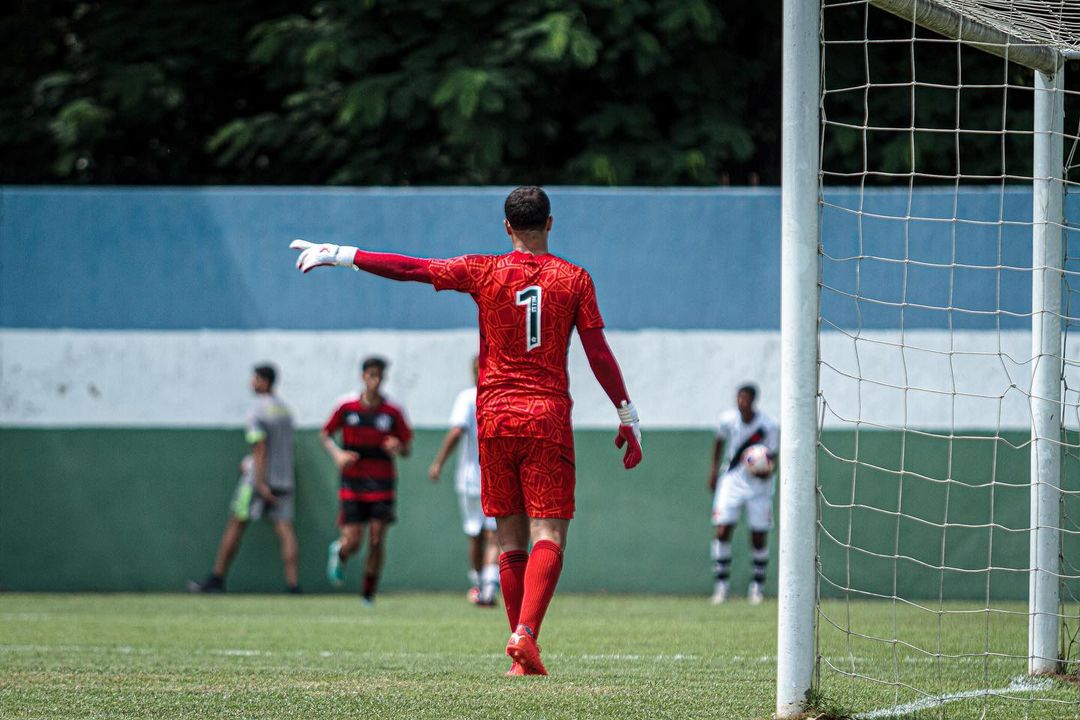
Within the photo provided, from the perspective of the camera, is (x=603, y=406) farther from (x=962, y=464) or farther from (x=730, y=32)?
(x=730, y=32)

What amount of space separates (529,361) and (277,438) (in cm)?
843

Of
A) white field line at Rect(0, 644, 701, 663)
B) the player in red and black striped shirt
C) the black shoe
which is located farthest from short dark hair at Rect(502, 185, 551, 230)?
the black shoe

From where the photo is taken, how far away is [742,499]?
13.8 metres

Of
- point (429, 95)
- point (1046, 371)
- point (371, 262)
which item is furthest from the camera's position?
point (429, 95)

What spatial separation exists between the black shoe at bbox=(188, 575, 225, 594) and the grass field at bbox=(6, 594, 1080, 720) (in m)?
→ 2.08

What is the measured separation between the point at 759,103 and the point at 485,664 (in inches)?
426

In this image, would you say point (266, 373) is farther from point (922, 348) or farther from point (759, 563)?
point (922, 348)

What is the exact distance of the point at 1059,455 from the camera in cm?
714

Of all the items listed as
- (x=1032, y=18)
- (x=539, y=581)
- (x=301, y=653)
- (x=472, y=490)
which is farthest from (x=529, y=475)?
(x=472, y=490)

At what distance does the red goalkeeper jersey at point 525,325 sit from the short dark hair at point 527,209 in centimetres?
14

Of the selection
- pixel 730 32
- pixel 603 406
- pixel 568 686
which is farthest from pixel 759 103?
pixel 568 686

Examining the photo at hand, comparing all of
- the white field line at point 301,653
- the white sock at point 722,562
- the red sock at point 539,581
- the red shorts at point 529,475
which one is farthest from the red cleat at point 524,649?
the white sock at point 722,562

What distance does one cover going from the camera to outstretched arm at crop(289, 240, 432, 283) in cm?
635

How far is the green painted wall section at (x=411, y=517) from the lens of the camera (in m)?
14.3
